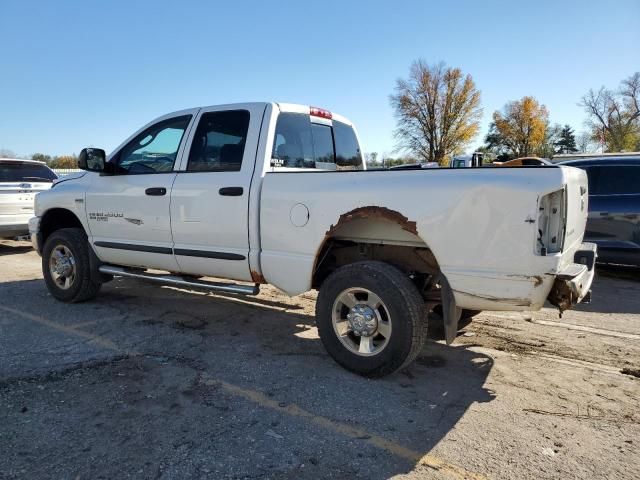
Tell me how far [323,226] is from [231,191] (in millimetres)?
1011

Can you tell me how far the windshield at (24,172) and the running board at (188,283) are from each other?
580 centimetres

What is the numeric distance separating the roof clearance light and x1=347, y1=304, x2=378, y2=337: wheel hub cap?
2264mm

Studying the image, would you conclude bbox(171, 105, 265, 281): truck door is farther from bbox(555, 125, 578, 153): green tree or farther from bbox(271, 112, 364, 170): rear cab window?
bbox(555, 125, 578, 153): green tree

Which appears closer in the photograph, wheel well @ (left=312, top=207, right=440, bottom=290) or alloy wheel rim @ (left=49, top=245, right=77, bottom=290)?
wheel well @ (left=312, top=207, right=440, bottom=290)

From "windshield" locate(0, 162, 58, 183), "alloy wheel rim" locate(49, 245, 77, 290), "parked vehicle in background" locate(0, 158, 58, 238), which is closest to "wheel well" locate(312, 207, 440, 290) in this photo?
"alloy wheel rim" locate(49, 245, 77, 290)

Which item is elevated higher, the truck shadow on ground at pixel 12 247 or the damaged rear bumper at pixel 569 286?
the damaged rear bumper at pixel 569 286

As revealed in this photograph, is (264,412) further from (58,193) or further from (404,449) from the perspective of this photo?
(58,193)

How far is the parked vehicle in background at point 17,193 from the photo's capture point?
920cm

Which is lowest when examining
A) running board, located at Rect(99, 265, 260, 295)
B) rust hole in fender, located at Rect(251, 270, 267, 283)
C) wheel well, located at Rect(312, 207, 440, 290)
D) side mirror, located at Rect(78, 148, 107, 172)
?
running board, located at Rect(99, 265, 260, 295)

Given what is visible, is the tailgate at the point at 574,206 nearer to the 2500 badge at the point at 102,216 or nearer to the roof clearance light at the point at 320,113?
the roof clearance light at the point at 320,113

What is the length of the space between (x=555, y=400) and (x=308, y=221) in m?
2.21

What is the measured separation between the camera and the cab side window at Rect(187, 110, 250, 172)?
14.4 feet

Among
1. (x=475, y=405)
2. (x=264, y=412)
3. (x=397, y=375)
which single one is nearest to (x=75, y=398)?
(x=264, y=412)

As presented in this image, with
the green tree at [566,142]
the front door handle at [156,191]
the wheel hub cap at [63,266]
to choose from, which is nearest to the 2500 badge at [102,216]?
the front door handle at [156,191]
